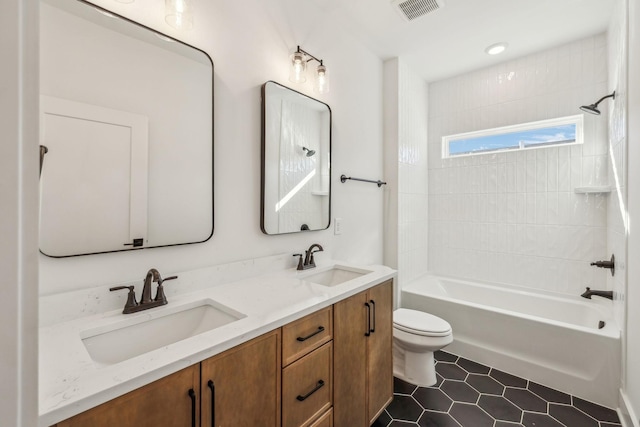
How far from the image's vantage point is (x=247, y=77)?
5.07 ft

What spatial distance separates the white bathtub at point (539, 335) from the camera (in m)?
1.84

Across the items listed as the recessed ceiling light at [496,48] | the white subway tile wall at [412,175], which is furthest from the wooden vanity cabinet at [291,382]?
the recessed ceiling light at [496,48]

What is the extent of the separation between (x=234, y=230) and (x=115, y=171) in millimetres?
583

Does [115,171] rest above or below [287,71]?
below

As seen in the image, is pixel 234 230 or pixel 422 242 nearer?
pixel 234 230

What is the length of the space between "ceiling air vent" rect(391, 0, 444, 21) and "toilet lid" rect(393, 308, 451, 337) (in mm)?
2209

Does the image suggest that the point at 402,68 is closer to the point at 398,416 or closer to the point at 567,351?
the point at 567,351

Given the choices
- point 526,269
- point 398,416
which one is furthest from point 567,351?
point 398,416

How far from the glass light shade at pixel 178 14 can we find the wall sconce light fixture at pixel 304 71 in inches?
25.7

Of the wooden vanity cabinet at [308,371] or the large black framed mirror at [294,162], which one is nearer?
the wooden vanity cabinet at [308,371]

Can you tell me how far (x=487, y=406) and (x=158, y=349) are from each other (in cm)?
201

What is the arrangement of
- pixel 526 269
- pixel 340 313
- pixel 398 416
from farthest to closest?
pixel 526 269
pixel 398 416
pixel 340 313

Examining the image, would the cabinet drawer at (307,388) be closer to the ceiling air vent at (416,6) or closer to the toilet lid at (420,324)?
the toilet lid at (420,324)

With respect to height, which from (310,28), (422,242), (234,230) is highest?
(310,28)
